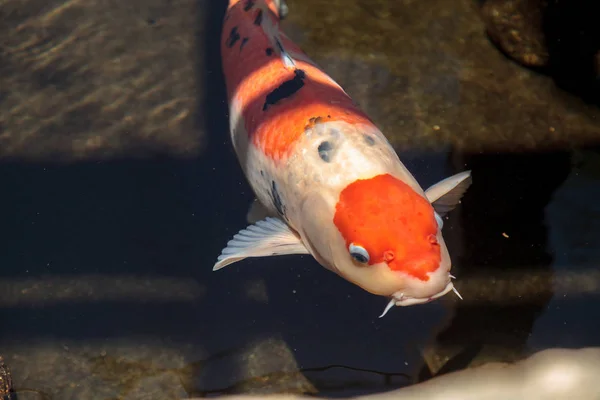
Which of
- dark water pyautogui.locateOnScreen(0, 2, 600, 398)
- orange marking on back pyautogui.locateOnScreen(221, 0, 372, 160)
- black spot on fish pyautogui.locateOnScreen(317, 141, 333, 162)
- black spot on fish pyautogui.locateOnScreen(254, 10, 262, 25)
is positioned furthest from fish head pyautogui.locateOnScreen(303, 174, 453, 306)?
black spot on fish pyautogui.locateOnScreen(254, 10, 262, 25)

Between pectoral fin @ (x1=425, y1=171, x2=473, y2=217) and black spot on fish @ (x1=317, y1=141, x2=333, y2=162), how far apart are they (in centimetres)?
64

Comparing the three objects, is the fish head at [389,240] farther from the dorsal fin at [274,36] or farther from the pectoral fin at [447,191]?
the dorsal fin at [274,36]

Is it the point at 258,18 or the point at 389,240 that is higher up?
the point at 258,18

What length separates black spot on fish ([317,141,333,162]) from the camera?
303 cm

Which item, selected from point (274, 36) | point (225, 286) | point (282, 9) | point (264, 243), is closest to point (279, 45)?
point (274, 36)

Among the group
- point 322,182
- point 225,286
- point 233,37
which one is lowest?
point 225,286

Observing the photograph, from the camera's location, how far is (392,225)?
2.63 m

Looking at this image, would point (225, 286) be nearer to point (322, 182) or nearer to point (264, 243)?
point (264, 243)

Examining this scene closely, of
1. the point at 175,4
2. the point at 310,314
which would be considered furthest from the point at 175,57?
the point at 310,314

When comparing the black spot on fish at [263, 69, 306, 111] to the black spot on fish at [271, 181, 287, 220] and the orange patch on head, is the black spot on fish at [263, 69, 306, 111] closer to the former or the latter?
the black spot on fish at [271, 181, 287, 220]

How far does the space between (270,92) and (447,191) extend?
1.20 meters

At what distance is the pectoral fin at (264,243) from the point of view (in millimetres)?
3270

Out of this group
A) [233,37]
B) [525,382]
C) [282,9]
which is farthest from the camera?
[282,9]

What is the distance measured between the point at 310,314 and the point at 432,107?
78.0 inches
